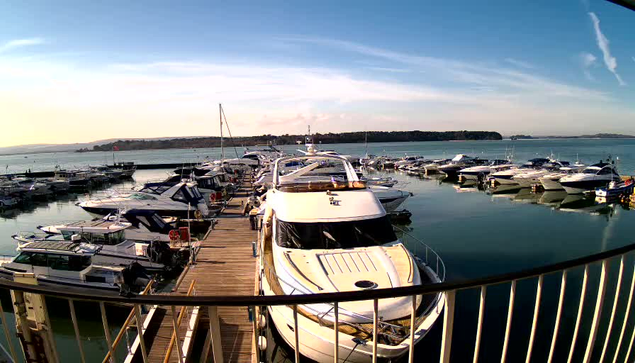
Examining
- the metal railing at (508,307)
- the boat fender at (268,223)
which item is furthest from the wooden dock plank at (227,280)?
the boat fender at (268,223)

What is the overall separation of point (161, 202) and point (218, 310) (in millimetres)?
17388

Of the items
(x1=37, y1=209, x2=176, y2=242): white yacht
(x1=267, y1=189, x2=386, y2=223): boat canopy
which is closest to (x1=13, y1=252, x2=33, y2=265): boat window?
(x1=37, y1=209, x2=176, y2=242): white yacht

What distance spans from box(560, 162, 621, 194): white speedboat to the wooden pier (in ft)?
108

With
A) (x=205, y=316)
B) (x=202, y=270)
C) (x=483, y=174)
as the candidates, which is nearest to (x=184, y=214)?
(x=202, y=270)

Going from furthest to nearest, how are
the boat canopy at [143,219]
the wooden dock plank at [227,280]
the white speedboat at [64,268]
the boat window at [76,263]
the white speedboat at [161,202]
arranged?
the white speedboat at [161,202], the boat canopy at [143,219], the boat window at [76,263], the white speedboat at [64,268], the wooden dock plank at [227,280]

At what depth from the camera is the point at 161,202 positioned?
74.0ft

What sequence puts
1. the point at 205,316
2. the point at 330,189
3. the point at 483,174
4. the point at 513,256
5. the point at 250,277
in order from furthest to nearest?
the point at 483,174 → the point at 513,256 → the point at 250,277 → the point at 330,189 → the point at 205,316

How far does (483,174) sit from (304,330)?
4415 centimetres

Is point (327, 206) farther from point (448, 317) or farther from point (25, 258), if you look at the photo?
point (25, 258)

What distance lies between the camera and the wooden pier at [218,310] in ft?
25.4

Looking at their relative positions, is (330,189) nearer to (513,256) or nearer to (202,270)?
(202,270)

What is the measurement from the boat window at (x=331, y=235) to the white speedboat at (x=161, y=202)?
15.3m

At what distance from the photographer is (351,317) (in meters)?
5.97

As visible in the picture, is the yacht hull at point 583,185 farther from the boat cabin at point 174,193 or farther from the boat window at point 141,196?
the boat window at point 141,196
